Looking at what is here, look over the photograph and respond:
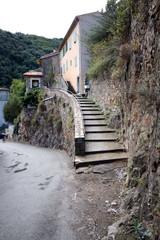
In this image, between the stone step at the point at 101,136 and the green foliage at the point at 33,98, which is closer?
the stone step at the point at 101,136

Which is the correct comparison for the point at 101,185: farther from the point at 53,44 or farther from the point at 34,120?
the point at 53,44

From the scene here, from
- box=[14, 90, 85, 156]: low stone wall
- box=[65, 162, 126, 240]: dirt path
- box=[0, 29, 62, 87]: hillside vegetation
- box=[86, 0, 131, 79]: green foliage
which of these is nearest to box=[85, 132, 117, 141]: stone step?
box=[14, 90, 85, 156]: low stone wall

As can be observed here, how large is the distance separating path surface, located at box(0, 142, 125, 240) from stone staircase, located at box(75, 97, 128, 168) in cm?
46

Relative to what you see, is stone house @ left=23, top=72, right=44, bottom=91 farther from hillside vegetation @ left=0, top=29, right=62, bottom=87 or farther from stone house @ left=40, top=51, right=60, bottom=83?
hillside vegetation @ left=0, top=29, right=62, bottom=87

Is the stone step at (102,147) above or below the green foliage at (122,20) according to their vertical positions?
below

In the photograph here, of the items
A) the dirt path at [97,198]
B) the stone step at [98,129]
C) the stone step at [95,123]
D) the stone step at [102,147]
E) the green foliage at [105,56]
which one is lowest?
the dirt path at [97,198]

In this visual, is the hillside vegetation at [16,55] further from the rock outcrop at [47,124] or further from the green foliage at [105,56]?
the green foliage at [105,56]

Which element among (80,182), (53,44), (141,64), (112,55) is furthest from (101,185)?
(53,44)

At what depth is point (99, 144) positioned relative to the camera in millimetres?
7637

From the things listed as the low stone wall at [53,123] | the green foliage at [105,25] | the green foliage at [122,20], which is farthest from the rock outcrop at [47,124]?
the green foliage at [122,20]

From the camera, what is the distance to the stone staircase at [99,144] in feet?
20.9

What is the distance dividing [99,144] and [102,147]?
0.31m

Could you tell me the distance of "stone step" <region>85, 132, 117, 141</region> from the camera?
7984 millimetres

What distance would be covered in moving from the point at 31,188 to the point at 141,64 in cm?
460
